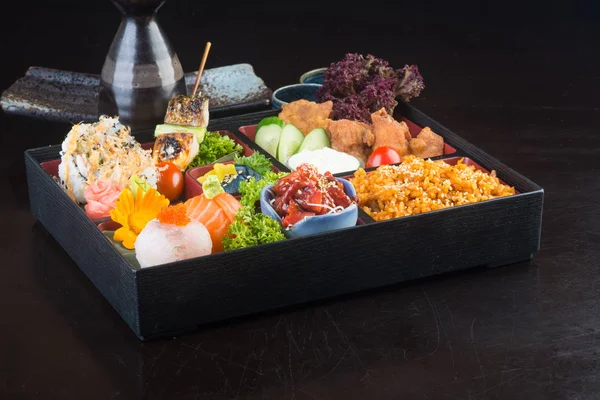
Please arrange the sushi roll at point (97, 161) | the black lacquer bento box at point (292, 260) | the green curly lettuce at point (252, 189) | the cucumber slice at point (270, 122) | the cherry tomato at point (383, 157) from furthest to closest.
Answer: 1. the cucumber slice at point (270, 122)
2. the cherry tomato at point (383, 157)
3. the sushi roll at point (97, 161)
4. the green curly lettuce at point (252, 189)
5. the black lacquer bento box at point (292, 260)

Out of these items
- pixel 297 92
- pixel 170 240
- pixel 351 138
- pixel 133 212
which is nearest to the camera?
pixel 170 240

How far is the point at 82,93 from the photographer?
20.3 feet

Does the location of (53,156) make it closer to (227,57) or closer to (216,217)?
(216,217)

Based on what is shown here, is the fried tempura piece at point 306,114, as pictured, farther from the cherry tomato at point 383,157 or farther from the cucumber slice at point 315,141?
the cherry tomato at point 383,157

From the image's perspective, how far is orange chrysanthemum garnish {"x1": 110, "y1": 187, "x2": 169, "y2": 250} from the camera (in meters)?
4.22

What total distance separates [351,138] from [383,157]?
0.84 ft

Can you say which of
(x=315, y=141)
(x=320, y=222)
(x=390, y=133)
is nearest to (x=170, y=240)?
(x=320, y=222)

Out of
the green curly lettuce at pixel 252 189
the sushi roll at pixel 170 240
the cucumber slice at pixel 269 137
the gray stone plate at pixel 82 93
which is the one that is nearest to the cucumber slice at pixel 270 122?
the cucumber slice at pixel 269 137

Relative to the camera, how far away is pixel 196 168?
194 inches

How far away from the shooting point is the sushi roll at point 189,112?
17.0ft

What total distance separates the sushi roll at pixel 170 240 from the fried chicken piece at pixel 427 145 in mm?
1415

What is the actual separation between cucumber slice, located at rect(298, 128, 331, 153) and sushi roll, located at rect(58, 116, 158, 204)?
82 cm

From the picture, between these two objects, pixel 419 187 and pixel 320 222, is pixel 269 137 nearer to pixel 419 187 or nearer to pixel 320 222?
pixel 419 187

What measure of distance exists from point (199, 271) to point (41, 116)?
239 cm
